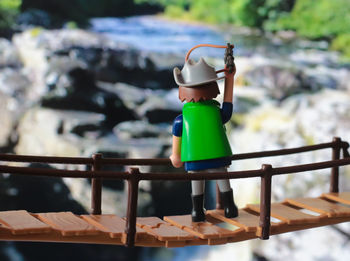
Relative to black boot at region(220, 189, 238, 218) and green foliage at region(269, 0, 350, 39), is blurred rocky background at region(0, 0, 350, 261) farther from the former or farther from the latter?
black boot at region(220, 189, 238, 218)

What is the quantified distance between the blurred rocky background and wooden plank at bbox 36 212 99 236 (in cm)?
559

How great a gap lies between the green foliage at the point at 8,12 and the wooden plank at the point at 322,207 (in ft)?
22.2

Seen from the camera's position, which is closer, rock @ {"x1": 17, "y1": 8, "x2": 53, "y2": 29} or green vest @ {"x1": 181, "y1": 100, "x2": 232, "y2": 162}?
green vest @ {"x1": 181, "y1": 100, "x2": 232, "y2": 162}

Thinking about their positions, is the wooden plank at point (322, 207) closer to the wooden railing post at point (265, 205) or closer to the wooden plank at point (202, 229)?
the wooden railing post at point (265, 205)

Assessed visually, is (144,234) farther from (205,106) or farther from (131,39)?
(131,39)

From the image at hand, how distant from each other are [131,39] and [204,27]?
1.14 meters

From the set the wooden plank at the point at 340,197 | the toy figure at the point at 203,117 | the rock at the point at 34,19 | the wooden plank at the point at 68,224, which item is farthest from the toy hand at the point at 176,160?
the rock at the point at 34,19

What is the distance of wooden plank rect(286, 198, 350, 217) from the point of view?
3150 millimetres

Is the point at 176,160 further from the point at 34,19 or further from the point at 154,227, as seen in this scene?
the point at 34,19

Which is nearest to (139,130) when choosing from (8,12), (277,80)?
(277,80)

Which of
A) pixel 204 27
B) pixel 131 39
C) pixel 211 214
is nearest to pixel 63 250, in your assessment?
pixel 131 39

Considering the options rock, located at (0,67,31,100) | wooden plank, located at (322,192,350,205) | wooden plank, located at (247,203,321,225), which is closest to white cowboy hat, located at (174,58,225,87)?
wooden plank, located at (247,203,321,225)

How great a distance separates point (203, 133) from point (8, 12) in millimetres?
6953

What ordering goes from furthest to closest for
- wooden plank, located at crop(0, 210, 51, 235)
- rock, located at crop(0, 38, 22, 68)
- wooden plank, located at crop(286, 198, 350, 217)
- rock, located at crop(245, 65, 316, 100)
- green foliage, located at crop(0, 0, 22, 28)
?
1. rock, located at crop(0, 38, 22, 68)
2. green foliage, located at crop(0, 0, 22, 28)
3. rock, located at crop(245, 65, 316, 100)
4. wooden plank, located at crop(286, 198, 350, 217)
5. wooden plank, located at crop(0, 210, 51, 235)
